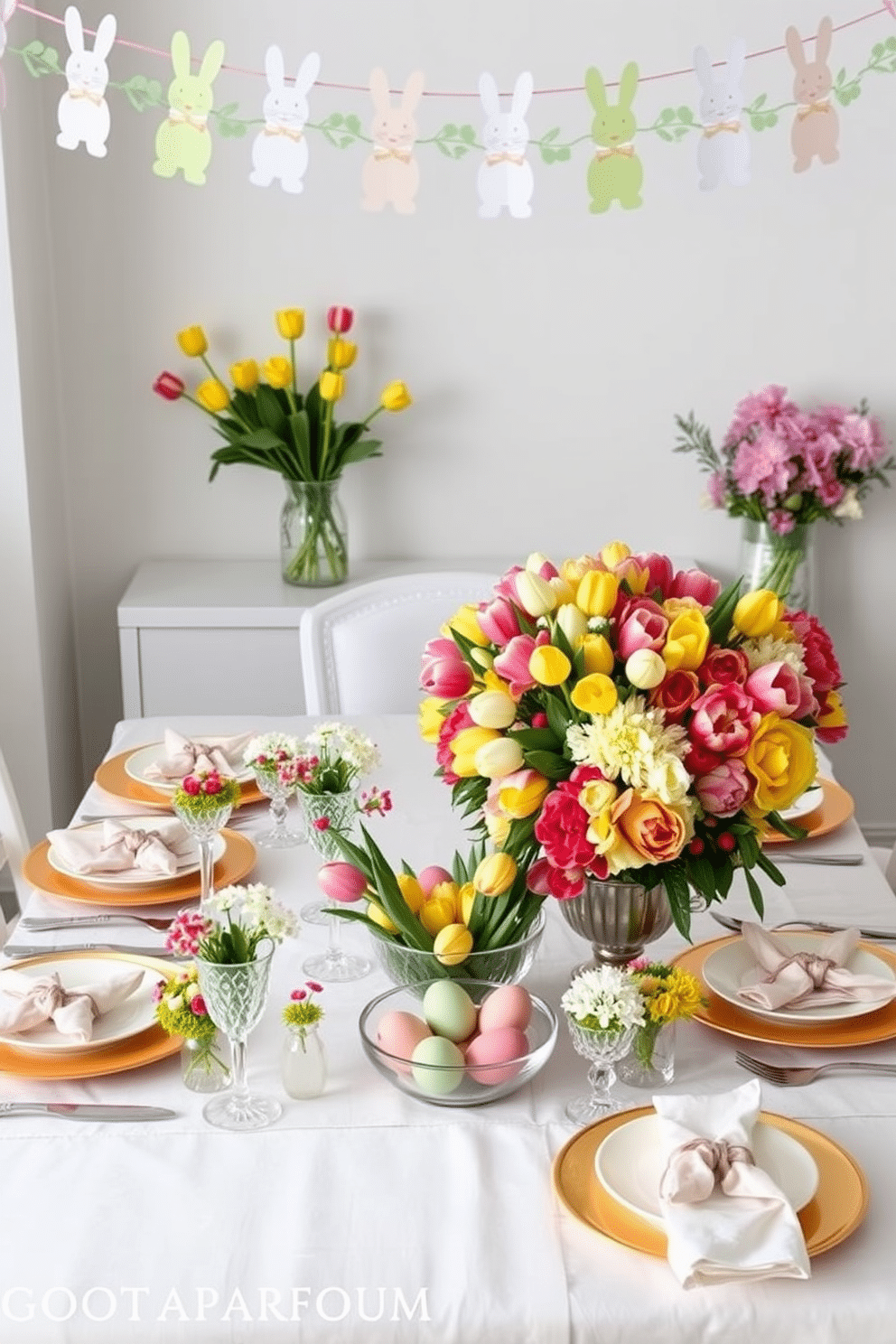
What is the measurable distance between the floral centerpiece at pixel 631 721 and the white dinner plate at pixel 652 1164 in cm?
19

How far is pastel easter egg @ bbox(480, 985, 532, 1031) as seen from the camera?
1.43m

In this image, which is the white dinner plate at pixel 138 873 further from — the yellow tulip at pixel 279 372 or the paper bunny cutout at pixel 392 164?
the yellow tulip at pixel 279 372

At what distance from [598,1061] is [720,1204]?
0.63 feet

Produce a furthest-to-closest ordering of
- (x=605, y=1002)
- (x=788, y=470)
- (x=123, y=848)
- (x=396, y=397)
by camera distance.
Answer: (x=396, y=397) → (x=788, y=470) → (x=123, y=848) → (x=605, y=1002)

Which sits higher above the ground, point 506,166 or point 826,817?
point 506,166

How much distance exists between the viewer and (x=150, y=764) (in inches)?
90.7

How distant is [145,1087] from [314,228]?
7.64ft

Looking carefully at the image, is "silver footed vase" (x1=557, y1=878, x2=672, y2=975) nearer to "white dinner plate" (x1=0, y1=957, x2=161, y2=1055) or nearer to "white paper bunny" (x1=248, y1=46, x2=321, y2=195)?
"white dinner plate" (x1=0, y1=957, x2=161, y2=1055)

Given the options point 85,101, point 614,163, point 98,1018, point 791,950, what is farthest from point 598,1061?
point 85,101

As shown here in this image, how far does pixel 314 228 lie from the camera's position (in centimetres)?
338

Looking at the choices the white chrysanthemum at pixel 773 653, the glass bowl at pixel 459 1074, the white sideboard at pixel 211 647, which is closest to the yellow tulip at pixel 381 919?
the glass bowl at pixel 459 1074

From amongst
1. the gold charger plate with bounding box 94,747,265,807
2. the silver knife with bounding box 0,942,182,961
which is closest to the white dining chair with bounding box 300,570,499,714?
the gold charger plate with bounding box 94,747,265,807

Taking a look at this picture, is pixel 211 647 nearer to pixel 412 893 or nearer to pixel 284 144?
pixel 284 144

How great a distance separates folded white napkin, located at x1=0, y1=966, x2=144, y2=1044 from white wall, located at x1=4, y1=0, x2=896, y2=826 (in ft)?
6.07
